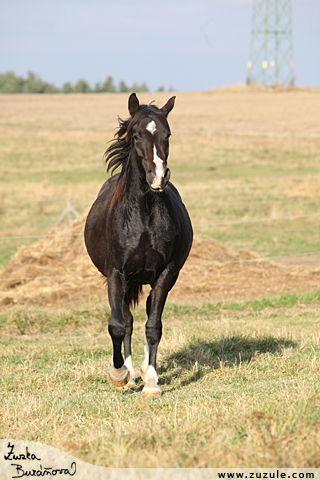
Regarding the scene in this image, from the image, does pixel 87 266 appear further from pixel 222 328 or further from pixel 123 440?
pixel 123 440

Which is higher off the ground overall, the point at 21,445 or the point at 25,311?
the point at 21,445

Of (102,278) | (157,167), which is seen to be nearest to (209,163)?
(102,278)

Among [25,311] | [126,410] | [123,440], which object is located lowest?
[25,311]

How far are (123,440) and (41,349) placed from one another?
11.3 ft

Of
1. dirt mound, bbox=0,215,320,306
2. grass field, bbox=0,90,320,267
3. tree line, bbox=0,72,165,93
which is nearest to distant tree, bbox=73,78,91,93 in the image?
tree line, bbox=0,72,165,93

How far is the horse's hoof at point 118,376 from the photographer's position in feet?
15.8

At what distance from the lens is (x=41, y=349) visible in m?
6.32

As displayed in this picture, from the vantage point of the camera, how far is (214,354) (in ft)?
19.5

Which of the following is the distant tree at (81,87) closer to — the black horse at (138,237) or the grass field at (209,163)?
the grass field at (209,163)

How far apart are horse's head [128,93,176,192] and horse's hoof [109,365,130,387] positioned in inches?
69.3

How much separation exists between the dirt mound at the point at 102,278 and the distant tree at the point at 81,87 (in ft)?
348

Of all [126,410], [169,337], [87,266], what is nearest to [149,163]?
[126,410]

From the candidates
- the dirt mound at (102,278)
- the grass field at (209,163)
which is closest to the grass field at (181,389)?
the dirt mound at (102,278)

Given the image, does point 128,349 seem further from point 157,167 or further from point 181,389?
point 157,167
